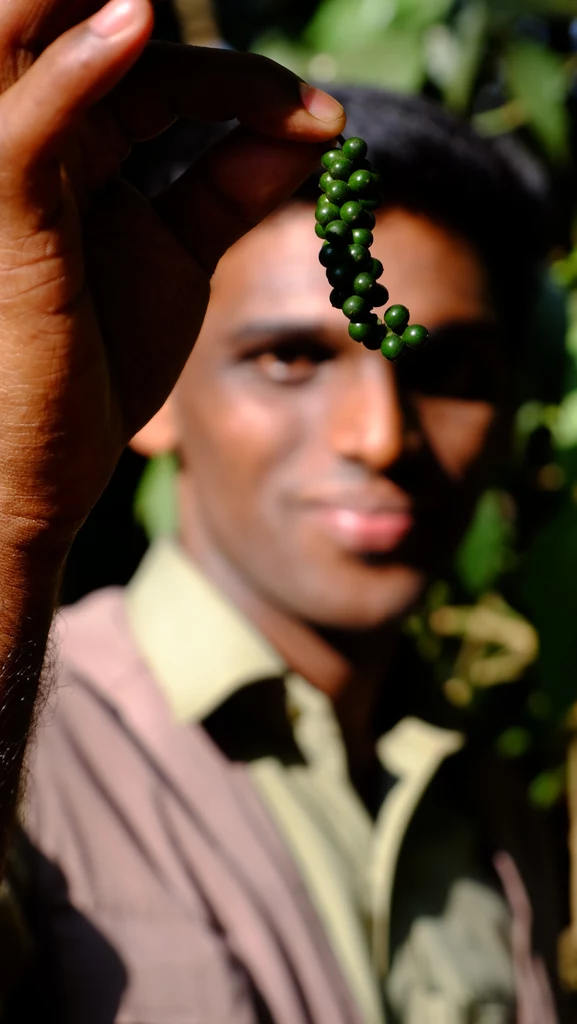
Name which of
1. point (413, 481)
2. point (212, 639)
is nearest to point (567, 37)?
point (413, 481)

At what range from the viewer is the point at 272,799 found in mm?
1126

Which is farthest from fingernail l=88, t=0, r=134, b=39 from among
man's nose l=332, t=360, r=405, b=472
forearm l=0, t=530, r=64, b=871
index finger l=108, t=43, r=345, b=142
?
Result: man's nose l=332, t=360, r=405, b=472

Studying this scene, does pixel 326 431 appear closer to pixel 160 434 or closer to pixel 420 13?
pixel 160 434

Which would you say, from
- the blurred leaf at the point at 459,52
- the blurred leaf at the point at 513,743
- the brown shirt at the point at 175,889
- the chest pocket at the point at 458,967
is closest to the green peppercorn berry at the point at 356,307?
the brown shirt at the point at 175,889

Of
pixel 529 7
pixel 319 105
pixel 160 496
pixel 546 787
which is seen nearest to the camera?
pixel 319 105

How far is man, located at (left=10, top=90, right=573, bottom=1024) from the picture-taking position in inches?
38.3

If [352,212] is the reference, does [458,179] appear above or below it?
below

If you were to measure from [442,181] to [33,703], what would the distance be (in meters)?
0.92

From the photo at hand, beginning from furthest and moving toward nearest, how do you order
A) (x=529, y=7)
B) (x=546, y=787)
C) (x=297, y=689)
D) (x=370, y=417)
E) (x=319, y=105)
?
(x=546, y=787), (x=529, y=7), (x=297, y=689), (x=370, y=417), (x=319, y=105)

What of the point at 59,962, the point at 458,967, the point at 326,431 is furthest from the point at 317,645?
the point at 59,962

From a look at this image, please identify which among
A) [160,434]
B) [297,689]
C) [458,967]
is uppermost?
[160,434]

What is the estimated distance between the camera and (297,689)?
4.10 ft

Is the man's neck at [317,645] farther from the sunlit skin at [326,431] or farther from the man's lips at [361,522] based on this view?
the man's lips at [361,522]

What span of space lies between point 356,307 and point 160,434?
0.81 meters
